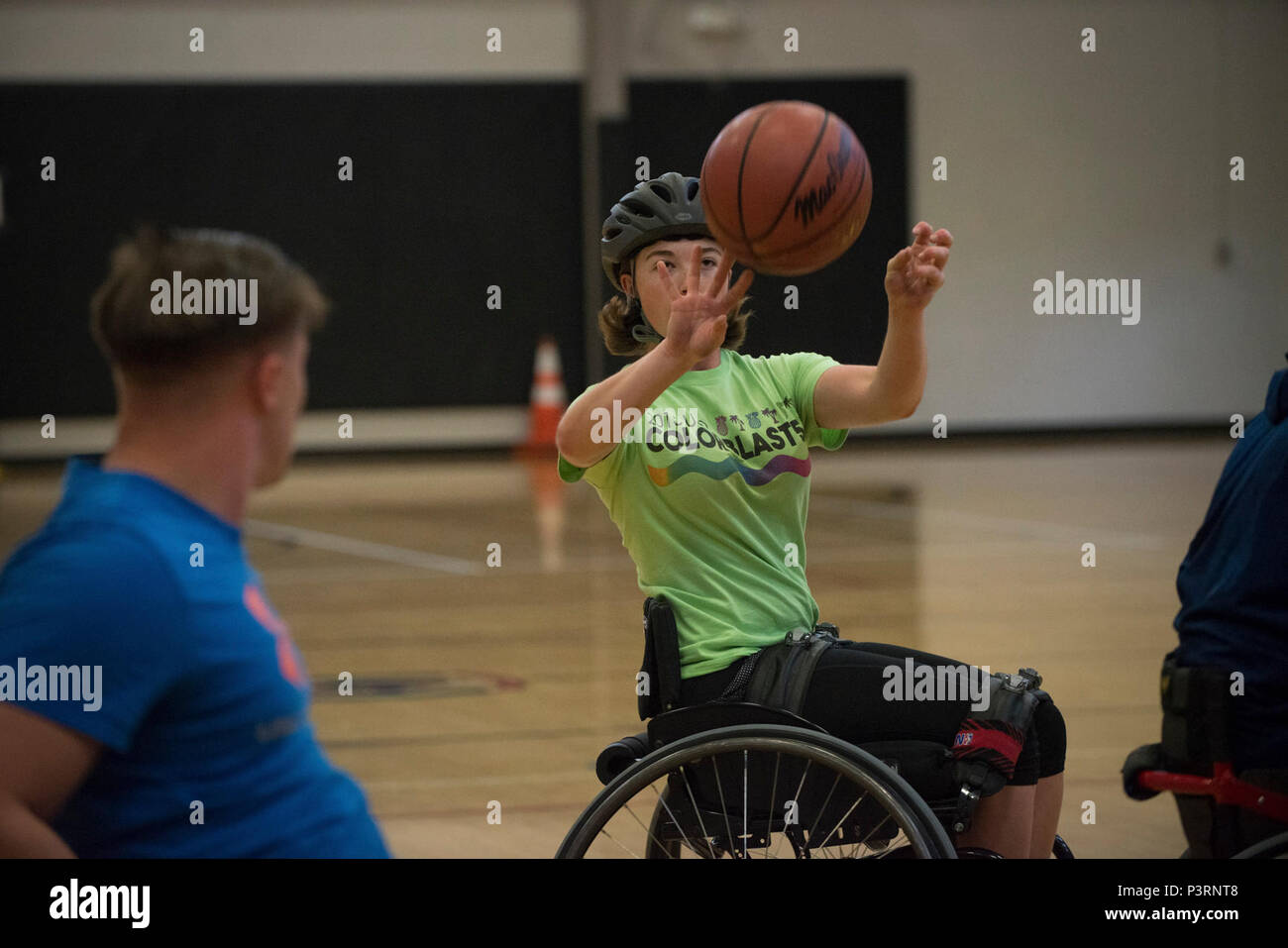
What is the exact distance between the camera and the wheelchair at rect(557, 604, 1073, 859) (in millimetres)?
2172

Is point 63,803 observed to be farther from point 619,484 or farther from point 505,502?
point 505,502

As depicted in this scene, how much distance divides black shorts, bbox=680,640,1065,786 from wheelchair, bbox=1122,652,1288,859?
0.19 meters

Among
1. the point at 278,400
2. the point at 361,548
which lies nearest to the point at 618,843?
the point at 278,400

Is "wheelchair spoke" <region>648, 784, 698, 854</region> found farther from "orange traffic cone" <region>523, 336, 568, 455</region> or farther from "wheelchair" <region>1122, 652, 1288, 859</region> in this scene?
"orange traffic cone" <region>523, 336, 568, 455</region>

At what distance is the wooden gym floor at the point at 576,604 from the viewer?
4.42 m

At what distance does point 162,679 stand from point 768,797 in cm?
107

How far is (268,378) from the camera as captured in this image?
5.00ft
